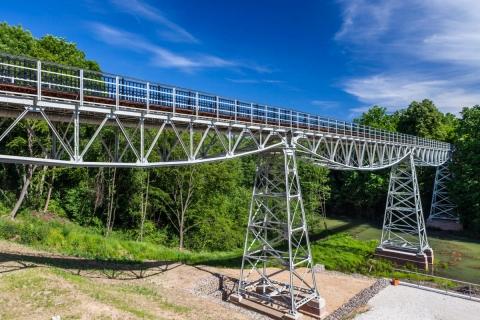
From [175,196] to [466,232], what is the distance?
35.9 meters

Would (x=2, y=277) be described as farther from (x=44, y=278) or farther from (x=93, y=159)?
(x=93, y=159)

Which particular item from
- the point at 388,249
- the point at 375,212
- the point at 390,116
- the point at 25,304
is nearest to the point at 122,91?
the point at 25,304

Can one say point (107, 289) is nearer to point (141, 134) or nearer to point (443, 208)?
point (141, 134)

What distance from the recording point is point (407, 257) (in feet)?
102

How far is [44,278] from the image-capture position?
15.8 metres

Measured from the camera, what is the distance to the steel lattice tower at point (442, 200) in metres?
46.8

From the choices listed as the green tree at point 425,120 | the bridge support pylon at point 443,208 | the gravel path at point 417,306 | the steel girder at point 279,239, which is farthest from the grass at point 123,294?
the green tree at point 425,120

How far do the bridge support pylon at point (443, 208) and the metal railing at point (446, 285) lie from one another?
68.3ft

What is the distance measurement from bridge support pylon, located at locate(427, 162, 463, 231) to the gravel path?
26.0 meters

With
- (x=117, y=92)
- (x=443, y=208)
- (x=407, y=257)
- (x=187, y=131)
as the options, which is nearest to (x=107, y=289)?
(x=187, y=131)

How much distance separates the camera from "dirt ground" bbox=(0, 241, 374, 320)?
44.6 feet

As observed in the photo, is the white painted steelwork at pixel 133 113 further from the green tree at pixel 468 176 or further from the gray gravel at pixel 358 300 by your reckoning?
the green tree at pixel 468 176

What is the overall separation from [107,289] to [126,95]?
30.3 ft

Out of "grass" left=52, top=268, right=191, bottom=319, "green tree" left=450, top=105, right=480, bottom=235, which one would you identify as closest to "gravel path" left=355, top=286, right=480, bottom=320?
"grass" left=52, top=268, right=191, bottom=319
